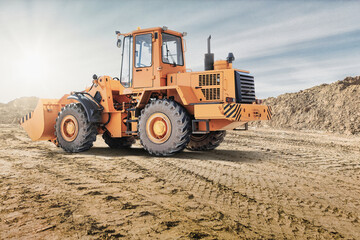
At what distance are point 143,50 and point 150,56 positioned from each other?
1.12 ft

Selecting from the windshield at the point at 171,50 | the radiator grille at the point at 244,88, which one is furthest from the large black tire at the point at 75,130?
the radiator grille at the point at 244,88

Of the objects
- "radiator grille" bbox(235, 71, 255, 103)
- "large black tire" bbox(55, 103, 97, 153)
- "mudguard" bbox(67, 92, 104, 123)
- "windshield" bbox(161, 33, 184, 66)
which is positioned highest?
"windshield" bbox(161, 33, 184, 66)

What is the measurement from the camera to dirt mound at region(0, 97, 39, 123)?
33469mm

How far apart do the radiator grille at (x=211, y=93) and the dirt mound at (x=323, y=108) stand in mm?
12266

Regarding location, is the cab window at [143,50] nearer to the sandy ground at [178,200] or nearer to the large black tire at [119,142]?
the sandy ground at [178,200]

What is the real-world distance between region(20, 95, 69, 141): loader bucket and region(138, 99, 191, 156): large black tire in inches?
136

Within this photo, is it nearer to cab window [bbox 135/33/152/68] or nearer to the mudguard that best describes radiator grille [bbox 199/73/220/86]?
cab window [bbox 135/33/152/68]

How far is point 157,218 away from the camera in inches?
125

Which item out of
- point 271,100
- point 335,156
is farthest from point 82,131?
point 271,100

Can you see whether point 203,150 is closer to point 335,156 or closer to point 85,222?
point 335,156

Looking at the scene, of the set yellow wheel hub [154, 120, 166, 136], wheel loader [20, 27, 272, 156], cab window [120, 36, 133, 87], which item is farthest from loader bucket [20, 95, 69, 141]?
yellow wheel hub [154, 120, 166, 136]

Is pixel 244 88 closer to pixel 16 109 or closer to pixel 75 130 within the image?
pixel 75 130

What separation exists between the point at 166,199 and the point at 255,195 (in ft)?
4.11

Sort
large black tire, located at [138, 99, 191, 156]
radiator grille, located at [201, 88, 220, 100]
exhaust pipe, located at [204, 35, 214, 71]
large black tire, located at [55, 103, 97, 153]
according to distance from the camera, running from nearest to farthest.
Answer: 1. large black tire, located at [138, 99, 191, 156]
2. radiator grille, located at [201, 88, 220, 100]
3. exhaust pipe, located at [204, 35, 214, 71]
4. large black tire, located at [55, 103, 97, 153]
